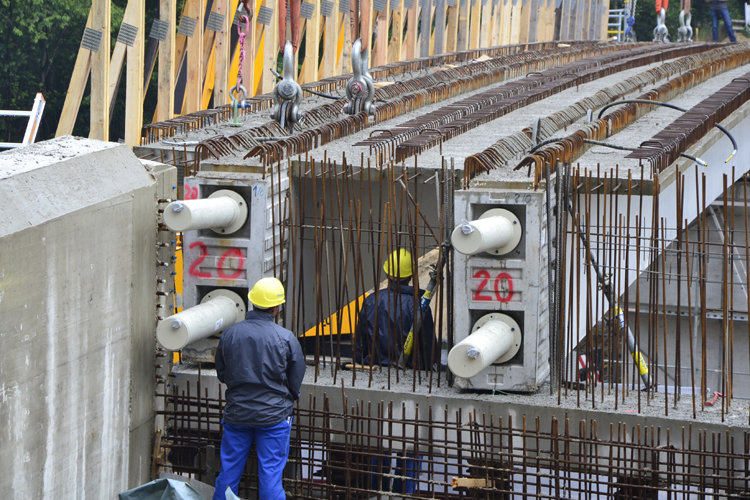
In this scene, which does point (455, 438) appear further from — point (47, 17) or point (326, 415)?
point (47, 17)

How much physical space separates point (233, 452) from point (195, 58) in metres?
10.7

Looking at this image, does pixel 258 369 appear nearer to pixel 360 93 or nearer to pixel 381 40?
pixel 360 93

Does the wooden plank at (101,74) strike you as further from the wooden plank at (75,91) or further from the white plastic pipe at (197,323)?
the white plastic pipe at (197,323)

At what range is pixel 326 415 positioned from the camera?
7816 millimetres

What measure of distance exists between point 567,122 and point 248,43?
7559 mm

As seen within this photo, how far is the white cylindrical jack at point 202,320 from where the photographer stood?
749 cm

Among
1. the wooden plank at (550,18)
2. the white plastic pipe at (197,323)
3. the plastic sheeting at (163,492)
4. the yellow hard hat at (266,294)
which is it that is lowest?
the plastic sheeting at (163,492)

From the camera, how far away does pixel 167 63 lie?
619 inches

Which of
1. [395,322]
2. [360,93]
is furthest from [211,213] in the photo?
[360,93]

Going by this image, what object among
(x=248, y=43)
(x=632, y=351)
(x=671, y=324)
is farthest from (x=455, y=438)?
(x=671, y=324)

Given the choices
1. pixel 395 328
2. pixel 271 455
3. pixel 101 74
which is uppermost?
pixel 101 74

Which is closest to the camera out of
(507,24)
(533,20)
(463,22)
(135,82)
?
(135,82)

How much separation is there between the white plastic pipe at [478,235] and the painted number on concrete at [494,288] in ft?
1.40

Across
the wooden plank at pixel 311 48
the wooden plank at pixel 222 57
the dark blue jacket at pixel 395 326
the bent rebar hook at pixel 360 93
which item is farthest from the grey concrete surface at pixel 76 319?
the wooden plank at pixel 311 48
